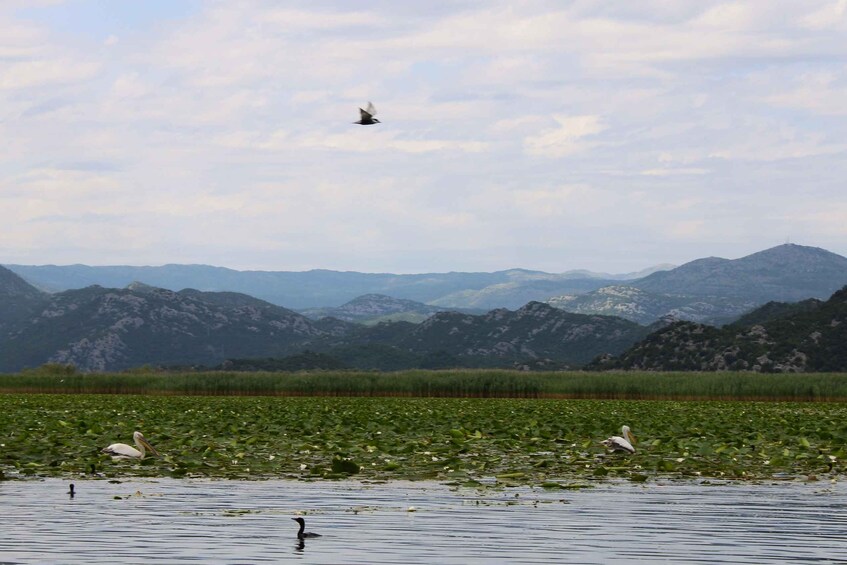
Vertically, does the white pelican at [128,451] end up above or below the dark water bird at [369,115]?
below

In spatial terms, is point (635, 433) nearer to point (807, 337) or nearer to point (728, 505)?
point (728, 505)

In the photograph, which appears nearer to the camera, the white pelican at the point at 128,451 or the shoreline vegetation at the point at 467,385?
the white pelican at the point at 128,451

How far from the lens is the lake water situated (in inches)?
Result: 725

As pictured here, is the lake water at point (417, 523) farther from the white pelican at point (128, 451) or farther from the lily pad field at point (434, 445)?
the white pelican at point (128, 451)

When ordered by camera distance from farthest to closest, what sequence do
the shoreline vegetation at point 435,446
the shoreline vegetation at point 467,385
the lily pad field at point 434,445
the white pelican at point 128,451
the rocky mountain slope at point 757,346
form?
1. the rocky mountain slope at point 757,346
2. the shoreline vegetation at point 467,385
3. the white pelican at point 128,451
4. the lily pad field at point 434,445
5. the shoreline vegetation at point 435,446

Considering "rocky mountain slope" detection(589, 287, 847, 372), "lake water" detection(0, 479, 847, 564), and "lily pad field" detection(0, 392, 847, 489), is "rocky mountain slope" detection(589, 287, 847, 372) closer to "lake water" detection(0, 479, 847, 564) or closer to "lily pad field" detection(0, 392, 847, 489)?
"lily pad field" detection(0, 392, 847, 489)

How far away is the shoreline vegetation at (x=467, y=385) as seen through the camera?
3120 inches

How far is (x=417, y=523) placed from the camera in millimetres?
21422

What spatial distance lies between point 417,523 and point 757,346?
400ft

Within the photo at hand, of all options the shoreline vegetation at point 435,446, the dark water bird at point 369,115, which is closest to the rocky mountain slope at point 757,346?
the shoreline vegetation at point 435,446

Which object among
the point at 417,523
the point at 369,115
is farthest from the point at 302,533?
the point at 369,115

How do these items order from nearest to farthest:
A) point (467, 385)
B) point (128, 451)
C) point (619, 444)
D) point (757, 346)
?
point (128, 451), point (619, 444), point (467, 385), point (757, 346)

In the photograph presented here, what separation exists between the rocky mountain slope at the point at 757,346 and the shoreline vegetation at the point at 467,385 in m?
44.7

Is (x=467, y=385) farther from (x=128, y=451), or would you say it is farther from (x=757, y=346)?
(x=757, y=346)
